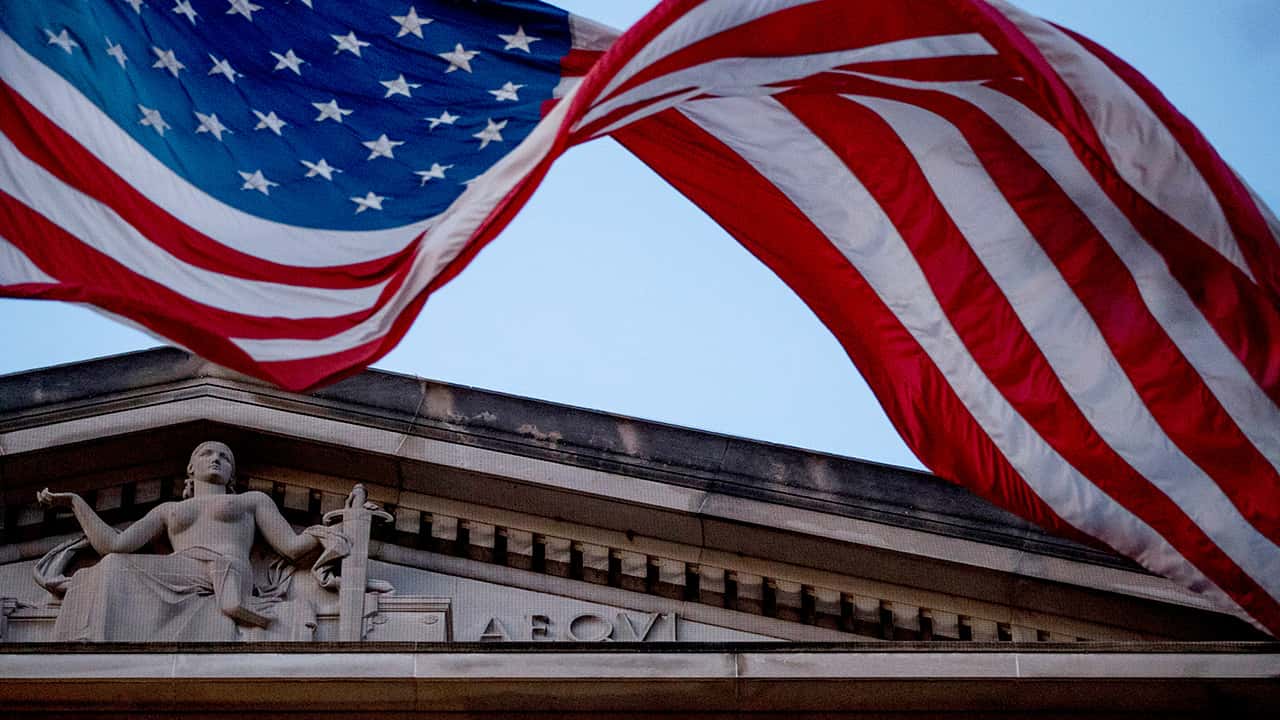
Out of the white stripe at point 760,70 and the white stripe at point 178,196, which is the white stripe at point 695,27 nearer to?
the white stripe at point 760,70

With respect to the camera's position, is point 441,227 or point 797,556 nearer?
point 441,227

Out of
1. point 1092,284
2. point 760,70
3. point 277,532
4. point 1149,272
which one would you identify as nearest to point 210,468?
point 277,532

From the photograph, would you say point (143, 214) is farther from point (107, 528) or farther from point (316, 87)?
point (107, 528)

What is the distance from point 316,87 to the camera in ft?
51.3

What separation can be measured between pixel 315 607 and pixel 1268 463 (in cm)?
667

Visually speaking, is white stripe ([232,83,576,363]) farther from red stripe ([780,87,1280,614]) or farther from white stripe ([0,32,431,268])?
red stripe ([780,87,1280,614])

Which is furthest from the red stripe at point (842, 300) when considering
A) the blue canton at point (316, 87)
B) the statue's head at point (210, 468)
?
the statue's head at point (210, 468)

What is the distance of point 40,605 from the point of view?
1817 cm

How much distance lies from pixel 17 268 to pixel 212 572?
14.5ft

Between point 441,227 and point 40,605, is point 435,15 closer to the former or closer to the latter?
point 441,227

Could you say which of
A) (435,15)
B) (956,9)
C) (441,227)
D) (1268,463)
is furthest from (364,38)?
(1268,463)

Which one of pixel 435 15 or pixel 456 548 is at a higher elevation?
pixel 435 15

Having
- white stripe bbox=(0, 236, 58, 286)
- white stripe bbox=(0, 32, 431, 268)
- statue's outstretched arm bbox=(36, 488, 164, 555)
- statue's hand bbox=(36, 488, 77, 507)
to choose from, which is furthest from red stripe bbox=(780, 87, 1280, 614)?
statue's hand bbox=(36, 488, 77, 507)

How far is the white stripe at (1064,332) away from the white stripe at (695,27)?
1112 millimetres
